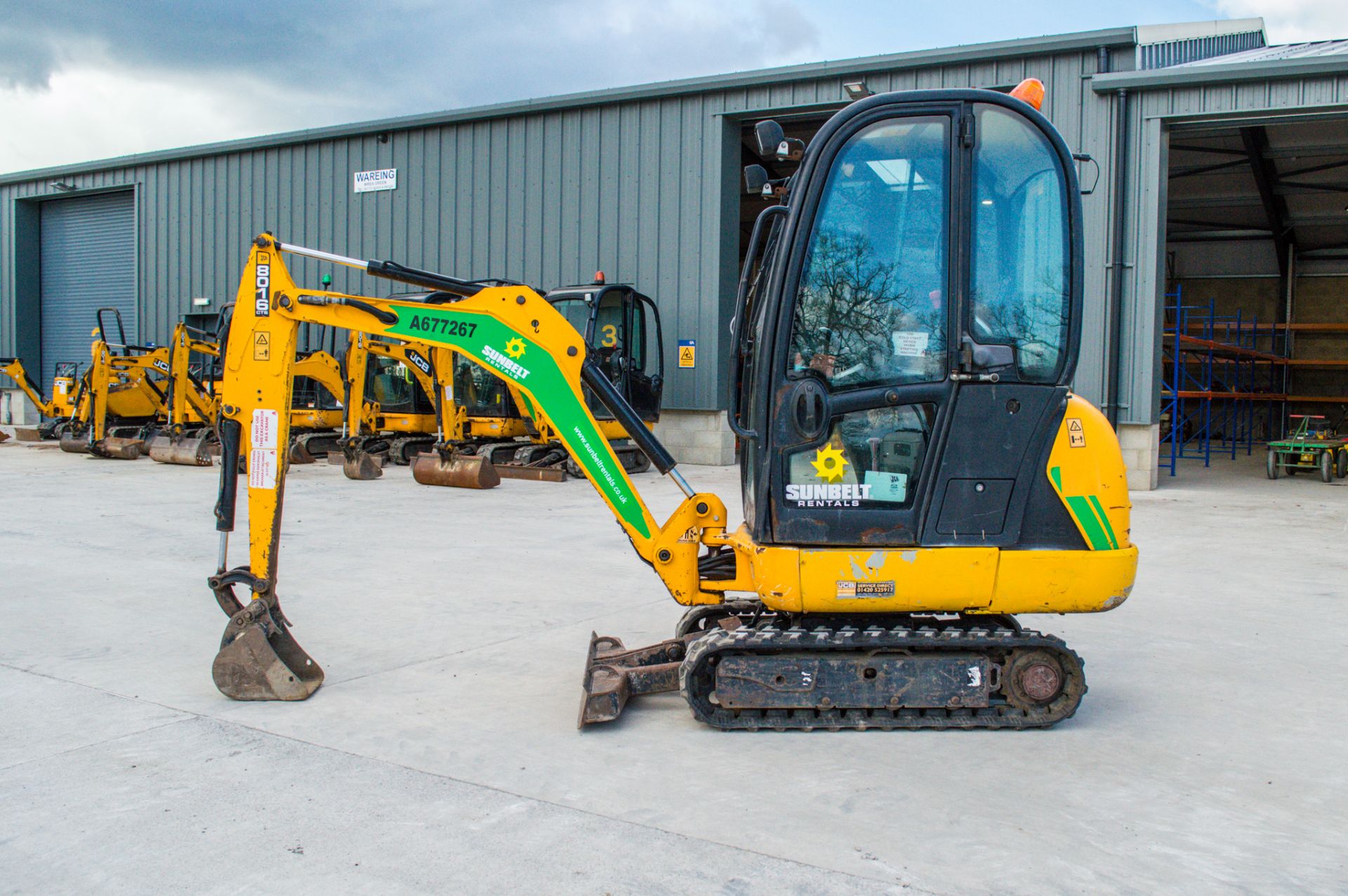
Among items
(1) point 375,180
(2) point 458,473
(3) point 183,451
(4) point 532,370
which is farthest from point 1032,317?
(1) point 375,180

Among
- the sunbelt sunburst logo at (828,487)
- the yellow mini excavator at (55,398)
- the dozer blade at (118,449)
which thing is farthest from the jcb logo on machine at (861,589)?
the yellow mini excavator at (55,398)

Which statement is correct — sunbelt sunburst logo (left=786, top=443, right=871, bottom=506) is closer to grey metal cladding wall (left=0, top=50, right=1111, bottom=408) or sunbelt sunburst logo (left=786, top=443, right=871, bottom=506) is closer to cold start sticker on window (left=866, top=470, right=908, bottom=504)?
cold start sticker on window (left=866, top=470, right=908, bottom=504)

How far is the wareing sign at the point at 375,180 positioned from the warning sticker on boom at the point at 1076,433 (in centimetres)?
1996

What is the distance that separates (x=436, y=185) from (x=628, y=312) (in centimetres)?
696

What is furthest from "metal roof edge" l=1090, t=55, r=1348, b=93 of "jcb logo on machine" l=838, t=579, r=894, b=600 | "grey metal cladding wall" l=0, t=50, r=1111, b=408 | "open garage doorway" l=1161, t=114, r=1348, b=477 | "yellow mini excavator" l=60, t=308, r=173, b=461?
"yellow mini excavator" l=60, t=308, r=173, b=461

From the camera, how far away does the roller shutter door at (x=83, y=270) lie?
1103 inches

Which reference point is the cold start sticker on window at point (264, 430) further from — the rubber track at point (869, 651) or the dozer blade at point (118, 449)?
the dozer blade at point (118, 449)

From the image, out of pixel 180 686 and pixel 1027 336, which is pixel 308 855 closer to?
pixel 180 686

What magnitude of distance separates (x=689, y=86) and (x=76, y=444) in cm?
1305

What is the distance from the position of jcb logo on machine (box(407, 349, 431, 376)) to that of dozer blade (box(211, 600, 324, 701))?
10.9 meters

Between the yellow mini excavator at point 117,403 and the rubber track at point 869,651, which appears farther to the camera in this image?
the yellow mini excavator at point 117,403

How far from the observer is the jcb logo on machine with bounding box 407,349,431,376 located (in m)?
15.5

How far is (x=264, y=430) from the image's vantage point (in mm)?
4797

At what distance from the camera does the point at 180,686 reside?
4.93 meters
